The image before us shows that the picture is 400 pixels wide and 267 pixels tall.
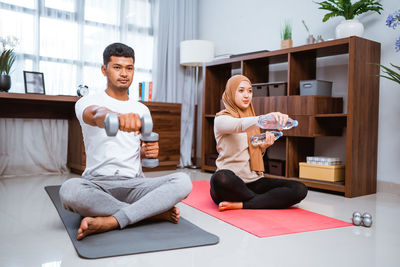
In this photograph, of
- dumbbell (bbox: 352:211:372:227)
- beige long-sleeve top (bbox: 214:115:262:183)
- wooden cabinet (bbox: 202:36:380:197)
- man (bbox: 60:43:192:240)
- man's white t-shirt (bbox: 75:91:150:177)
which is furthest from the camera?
wooden cabinet (bbox: 202:36:380:197)

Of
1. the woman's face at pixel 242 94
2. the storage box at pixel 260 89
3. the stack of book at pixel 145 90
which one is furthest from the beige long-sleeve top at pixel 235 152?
the stack of book at pixel 145 90

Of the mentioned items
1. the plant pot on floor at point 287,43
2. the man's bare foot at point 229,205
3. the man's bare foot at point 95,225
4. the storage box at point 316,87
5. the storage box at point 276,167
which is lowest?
the man's bare foot at point 229,205

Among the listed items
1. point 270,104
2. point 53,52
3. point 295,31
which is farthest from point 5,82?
point 295,31

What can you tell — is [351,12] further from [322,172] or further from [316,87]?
[322,172]

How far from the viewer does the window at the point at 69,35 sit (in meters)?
3.79

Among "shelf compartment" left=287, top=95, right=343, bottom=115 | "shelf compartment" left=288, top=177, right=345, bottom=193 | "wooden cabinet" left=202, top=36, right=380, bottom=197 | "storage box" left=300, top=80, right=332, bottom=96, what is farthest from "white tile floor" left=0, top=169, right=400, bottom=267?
"storage box" left=300, top=80, right=332, bottom=96

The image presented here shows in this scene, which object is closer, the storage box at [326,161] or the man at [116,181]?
the man at [116,181]

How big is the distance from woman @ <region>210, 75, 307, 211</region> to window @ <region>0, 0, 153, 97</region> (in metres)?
2.23

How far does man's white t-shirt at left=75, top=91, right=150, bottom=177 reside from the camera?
1.91m

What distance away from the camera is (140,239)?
5.58ft

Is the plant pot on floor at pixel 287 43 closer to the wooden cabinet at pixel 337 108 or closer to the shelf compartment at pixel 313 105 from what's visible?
the wooden cabinet at pixel 337 108

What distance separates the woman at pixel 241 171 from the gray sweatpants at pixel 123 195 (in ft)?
1.54

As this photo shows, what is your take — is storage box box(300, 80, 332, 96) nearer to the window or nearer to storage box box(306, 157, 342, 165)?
storage box box(306, 157, 342, 165)

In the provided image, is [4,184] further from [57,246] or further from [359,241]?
[359,241]
